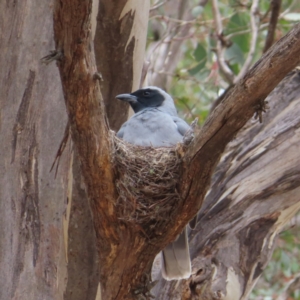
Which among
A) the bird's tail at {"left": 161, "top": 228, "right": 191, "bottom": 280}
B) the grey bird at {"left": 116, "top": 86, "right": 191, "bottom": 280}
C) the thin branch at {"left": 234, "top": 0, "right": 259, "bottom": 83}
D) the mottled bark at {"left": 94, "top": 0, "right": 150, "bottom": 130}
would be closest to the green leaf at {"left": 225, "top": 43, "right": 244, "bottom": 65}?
the thin branch at {"left": 234, "top": 0, "right": 259, "bottom": 83}

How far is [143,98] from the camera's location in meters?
3.40

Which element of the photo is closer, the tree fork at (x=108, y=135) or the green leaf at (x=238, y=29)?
the tree fork at (x=108, y=135)

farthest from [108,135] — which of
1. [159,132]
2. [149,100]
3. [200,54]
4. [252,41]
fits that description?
[200,54]

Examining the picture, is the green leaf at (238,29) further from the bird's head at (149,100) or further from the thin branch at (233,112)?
the thin branch at (233,112)

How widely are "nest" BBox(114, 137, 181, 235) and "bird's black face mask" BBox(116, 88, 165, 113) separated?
0.55 meters

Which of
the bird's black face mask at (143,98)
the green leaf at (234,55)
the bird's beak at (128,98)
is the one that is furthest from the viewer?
the green leaf at (234,55)

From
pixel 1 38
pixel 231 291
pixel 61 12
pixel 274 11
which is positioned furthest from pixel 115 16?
pixel 274 11

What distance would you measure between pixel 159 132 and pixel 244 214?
2.00 ft

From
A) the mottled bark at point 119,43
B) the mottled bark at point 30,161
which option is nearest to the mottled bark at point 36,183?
Answer: the mottled bark at point 30,161

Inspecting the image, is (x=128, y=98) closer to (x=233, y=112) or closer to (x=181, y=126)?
→ (x=181, y=126)

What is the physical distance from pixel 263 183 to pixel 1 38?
1.44 m

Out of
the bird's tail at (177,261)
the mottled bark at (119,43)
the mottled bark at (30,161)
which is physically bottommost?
the bird's tail at (177,261)

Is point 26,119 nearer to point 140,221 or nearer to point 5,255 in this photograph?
point 5,255

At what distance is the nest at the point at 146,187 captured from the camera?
2.16 metres
